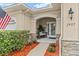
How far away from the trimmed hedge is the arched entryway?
285mm

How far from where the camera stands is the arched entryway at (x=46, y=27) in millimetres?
3704

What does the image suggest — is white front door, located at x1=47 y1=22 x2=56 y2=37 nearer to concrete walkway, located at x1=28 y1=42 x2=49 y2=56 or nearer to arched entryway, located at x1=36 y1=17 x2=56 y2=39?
arched entryway, located at x1=36 y1=17 x2=56 y2=39

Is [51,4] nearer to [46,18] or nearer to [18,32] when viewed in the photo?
[46,18]

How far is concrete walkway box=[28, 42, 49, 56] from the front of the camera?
12.2 feet

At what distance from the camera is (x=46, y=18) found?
3.70 m

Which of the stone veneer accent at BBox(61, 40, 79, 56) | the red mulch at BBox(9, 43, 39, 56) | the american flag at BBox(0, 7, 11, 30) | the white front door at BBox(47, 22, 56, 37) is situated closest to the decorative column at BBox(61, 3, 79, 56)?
the stone veneer accent at BBox(61, 40, 79, 56)

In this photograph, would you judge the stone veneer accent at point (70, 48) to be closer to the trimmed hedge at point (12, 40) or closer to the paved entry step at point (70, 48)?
the paved entry step at point (70, 48)

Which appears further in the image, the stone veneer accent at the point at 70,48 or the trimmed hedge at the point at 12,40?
the stone veneer accent at the point at 70,48

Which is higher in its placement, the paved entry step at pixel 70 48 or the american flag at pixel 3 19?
the american flag at pixel 3 19

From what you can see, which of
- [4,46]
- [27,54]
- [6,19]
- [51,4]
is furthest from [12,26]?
[51,4]

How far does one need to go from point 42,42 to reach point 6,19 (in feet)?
2.93

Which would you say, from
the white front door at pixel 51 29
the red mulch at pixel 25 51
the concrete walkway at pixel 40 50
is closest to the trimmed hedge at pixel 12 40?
the red mulch at pixel 25 51

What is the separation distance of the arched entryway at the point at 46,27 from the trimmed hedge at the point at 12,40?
0.29 meters

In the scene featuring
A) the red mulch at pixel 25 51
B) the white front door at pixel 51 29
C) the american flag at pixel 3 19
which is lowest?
the red mulch at pixel 25 51
